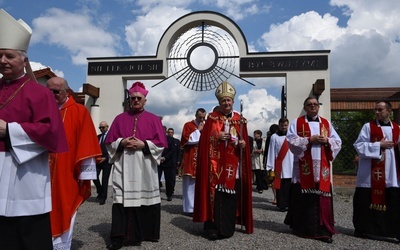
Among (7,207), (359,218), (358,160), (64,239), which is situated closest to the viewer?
(7,207)

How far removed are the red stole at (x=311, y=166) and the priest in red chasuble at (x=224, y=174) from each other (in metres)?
0.79

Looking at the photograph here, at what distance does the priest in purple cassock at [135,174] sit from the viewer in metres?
4.86

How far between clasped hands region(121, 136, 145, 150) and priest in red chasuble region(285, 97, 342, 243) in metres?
2.21

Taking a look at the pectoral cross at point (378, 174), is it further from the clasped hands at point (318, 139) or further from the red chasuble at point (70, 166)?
the red chasuble at point (70, 166)

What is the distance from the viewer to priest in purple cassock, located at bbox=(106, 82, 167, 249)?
15.9ft

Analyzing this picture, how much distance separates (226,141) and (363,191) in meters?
2.21

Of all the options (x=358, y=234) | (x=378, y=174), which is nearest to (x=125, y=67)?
(x=378, y=174)

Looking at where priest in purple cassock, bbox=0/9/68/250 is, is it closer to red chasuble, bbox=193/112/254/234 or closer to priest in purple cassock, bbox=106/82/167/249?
priest in purple cassock, bbox=106/82/167/249

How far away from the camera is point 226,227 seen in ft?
17.0

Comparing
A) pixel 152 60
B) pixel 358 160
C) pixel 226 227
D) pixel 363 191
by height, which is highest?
pixel 152 60

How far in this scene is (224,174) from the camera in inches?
209

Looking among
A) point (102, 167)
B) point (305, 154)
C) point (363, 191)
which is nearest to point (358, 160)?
point (363, 191)

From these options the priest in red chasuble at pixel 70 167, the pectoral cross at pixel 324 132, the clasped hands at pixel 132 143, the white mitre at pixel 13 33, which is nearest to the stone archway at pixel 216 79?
the pectoral cross at pixel 324 132

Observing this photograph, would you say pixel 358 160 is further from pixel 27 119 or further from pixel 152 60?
pixel 152 60
